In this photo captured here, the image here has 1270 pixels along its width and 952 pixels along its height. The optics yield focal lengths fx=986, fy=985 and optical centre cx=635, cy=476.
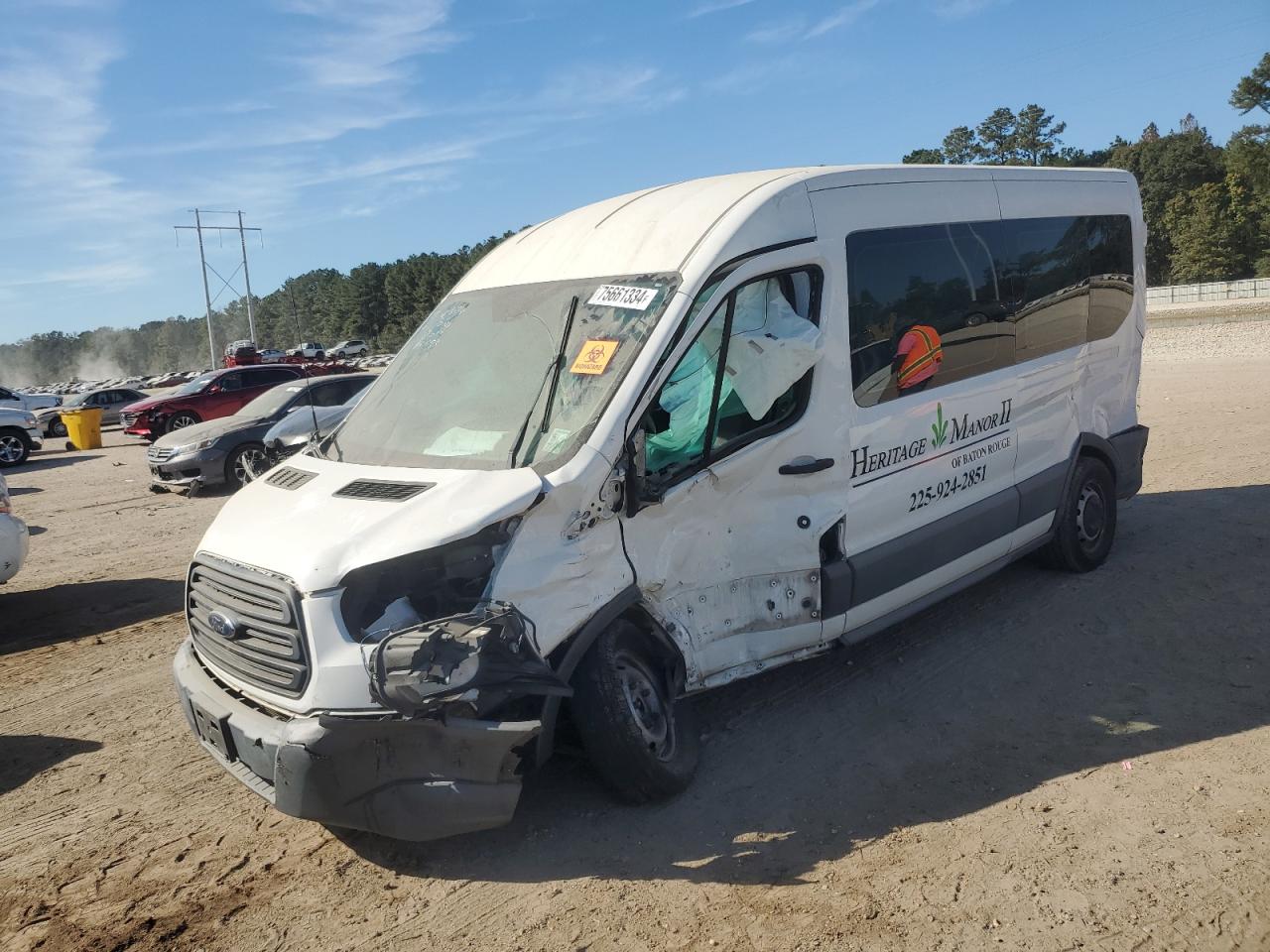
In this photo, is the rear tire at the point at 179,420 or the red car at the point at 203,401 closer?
the rear tire at the point at 179,420

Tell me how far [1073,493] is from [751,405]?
3504 millimetres

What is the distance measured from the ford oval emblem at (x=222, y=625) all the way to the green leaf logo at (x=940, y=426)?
12.4 ft

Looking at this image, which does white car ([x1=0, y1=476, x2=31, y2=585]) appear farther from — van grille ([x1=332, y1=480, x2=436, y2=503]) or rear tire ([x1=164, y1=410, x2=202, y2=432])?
rear tire ([x1=164, y1=410, x2=202, y2=432])

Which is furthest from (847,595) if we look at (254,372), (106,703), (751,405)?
(254,372)

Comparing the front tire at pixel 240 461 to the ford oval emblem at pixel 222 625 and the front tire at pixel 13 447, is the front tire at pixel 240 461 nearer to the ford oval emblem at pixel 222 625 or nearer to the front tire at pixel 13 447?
the ford oval emblem at pixel 222 625

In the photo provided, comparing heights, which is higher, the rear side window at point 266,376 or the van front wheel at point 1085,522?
the rear side window at point 266,376

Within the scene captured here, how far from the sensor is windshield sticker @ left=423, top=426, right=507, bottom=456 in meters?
4.27

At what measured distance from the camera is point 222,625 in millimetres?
4020

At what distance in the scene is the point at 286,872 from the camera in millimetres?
4066

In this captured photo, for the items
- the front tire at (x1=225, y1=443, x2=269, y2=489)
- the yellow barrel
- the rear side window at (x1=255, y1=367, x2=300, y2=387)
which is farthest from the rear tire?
the front tire at (x1=225, y1=443, x2=269, y2=489)

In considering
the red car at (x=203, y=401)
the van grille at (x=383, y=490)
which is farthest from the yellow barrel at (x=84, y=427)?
the van grille at (x=383, y=490)

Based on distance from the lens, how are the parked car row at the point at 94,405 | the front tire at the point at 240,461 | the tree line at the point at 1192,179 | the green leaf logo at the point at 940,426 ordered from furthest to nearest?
the tree line at the point at 1192,179
the parked car row at the point at 94,405
the front tire at the point at 240,461
the green leaf logo at the point at 940,426

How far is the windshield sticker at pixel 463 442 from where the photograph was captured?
14.0 ft

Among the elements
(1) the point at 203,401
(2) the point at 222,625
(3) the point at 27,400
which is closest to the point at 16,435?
(1) the point at 203,401
